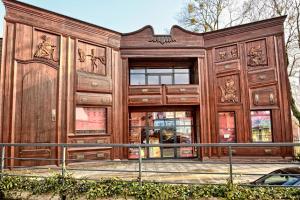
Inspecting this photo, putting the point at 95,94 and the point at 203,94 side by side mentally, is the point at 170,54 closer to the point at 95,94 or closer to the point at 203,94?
the point at 203,94

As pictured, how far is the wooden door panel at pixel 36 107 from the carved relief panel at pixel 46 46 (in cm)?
40

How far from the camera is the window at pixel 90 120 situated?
A: 11.3 m

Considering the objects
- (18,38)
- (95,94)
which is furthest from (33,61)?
(95,94)

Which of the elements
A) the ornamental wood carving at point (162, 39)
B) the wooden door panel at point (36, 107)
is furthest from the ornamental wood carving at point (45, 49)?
the ornamental wood carving at point (162, 39)

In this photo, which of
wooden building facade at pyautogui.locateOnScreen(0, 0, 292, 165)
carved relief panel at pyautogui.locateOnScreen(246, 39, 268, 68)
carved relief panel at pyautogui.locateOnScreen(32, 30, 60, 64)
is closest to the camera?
wooden building facade at pyautogui.locateOnScreen(0, 0, 292, 165)

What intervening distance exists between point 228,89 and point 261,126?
2.43 meters

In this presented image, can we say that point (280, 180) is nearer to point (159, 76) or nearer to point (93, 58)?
point (93, 58)

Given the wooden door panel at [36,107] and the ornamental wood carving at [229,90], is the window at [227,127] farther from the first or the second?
the wooden door panel at [36,107]

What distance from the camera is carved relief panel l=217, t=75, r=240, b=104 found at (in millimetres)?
12531

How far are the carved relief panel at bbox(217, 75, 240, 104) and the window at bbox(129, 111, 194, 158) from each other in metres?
2.16

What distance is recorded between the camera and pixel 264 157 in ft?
38.3

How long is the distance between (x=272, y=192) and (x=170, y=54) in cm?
989

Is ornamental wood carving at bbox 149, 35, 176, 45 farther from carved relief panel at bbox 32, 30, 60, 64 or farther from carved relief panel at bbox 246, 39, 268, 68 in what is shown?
carved relief panel at bbox 32, 30, 60, 64

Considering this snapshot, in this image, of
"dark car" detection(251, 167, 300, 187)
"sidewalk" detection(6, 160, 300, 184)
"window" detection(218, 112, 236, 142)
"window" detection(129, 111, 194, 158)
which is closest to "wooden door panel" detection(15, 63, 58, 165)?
"sidewalk" detection(6, 160, 300, 184)
